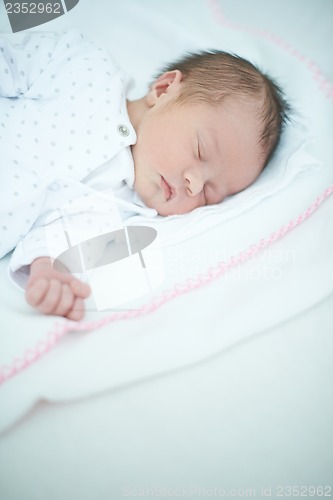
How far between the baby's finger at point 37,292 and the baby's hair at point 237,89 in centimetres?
51

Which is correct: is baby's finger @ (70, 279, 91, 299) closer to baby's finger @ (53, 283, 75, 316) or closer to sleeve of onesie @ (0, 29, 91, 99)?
baby's finger @ (53, 283, 75, 316)

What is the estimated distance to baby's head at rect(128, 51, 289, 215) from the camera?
90 centimetres

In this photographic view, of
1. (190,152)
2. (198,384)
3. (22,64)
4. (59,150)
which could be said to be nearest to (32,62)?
(22,64)

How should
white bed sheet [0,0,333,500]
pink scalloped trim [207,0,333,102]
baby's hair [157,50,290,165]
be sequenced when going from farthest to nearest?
1. pink scalloped trim [207,0,333,102]
2. baby's hair [157,50,290,165]
3. white bed sheet [0,0,333,500]

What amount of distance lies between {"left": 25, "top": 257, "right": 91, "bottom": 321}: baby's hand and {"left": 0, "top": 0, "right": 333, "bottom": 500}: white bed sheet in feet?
0.10

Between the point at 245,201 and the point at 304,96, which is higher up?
the point at 304,96

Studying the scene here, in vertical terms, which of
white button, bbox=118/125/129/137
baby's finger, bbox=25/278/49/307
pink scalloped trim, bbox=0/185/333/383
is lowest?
pink scalloped trim, bbox=0/185/333/383

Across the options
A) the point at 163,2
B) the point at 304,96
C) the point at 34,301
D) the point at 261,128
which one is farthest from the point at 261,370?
the point at 163,2

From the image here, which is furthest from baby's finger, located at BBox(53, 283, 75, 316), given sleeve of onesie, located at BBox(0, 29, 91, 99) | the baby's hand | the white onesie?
sleeve of onesie, located at BBox(0, 29, 91, 99)

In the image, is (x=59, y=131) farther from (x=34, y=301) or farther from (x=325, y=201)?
(x=325, y=201)

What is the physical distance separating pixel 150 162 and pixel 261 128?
257 millimetres

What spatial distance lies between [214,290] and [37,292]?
305mm

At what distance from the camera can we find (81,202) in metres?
0.86

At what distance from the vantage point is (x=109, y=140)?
89 cm
